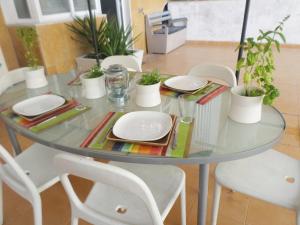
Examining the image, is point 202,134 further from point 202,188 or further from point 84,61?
point 84,61

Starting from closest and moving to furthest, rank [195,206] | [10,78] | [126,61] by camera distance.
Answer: [195,206], [10,78], [126,61]

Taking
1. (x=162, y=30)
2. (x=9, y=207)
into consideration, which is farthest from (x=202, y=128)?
(x=162, y=30)

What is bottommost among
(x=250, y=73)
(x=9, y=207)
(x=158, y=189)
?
(x=9, y=207)

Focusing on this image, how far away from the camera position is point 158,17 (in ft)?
15.7

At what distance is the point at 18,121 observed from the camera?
3.33ft

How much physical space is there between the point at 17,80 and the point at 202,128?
4.43ft

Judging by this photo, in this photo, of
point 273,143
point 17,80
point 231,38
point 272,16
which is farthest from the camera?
point 231,38

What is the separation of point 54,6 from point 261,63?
2.84 meters

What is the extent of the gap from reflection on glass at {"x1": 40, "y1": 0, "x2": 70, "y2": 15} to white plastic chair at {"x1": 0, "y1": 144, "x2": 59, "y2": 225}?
82.4 inches

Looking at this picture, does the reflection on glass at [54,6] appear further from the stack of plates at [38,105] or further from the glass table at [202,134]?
the glass table at [202,134]

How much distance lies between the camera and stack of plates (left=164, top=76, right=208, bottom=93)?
120cm

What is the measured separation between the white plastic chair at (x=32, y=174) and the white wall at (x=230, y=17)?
462 cm

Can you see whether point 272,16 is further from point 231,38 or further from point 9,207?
point 9,207

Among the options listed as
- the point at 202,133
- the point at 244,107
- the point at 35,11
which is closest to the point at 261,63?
the point at 244,107
